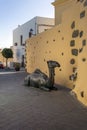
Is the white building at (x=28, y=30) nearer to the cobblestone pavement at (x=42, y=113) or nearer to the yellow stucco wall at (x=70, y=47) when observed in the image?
the yellow stucco wall at (x=70, y=47)

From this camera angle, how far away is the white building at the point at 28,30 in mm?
22922

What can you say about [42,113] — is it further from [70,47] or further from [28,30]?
[28,30]

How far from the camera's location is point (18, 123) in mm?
3617

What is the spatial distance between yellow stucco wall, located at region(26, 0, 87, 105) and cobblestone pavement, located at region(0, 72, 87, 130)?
555 millimetres

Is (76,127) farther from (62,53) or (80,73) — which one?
(62,53)

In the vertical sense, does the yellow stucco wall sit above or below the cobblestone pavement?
above

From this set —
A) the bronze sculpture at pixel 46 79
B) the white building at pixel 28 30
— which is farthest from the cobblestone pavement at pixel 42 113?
the white building at pixel 28 30

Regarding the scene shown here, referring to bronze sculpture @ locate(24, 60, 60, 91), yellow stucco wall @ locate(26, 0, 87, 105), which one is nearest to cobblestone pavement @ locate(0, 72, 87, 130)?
yellow stucco wall @ locate(26, 0, 87, 105)

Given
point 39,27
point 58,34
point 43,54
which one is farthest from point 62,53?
point 39,27

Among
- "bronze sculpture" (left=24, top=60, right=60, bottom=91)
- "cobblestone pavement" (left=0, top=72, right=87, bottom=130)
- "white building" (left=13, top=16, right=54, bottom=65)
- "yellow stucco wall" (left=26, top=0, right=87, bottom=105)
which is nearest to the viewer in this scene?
"cobblestone pavement" (left=0, top=72, right=87, bottom=130)

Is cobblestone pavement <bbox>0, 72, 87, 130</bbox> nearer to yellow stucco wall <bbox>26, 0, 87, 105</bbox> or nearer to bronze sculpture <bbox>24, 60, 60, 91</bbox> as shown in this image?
yellow stucco wall <bbox>26, 0, 87, 105</bbox>

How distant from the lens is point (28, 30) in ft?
82.7

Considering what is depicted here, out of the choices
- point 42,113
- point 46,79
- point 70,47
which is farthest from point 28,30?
point 42,113

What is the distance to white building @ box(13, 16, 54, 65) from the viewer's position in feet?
75.2
